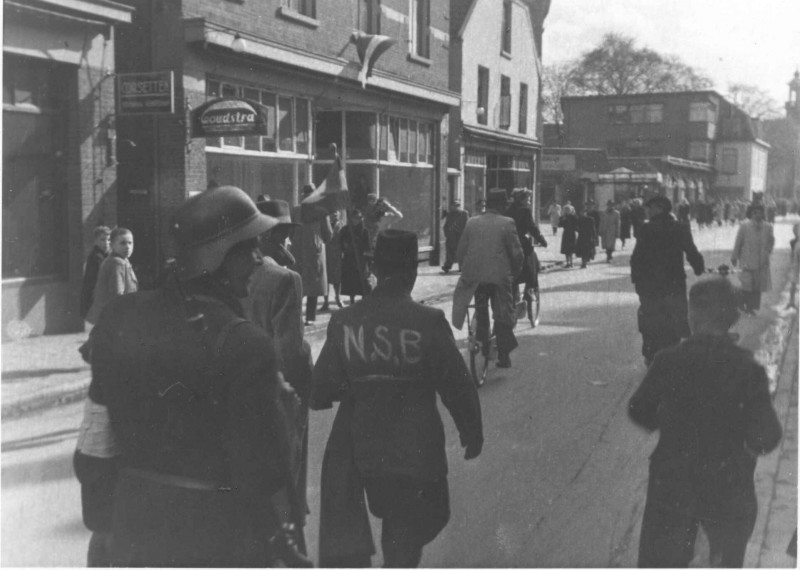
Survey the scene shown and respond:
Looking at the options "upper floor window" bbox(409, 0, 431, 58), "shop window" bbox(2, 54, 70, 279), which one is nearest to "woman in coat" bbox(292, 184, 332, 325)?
"shop window" bbox(2, 54, 70, 279)

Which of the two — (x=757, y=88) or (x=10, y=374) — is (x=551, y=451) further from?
(x=10, y=374)

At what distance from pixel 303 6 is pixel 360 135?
9.15 feet

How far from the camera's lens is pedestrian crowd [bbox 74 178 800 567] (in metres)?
2.15

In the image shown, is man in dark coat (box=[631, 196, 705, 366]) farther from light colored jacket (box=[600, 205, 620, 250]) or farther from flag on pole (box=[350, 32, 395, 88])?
light colored jacket (box=[600, 205, 620, 250])

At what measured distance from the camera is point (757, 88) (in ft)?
17.8

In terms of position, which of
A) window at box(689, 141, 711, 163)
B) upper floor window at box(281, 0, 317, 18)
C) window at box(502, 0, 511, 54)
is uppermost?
window at box(502, 0, 511, 54)

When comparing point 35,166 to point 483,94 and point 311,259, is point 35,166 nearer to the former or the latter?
point 311,259

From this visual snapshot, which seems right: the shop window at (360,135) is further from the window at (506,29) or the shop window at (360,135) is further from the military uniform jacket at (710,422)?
the military uniform jacket at (710,422)

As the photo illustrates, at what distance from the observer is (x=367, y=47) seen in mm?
15859

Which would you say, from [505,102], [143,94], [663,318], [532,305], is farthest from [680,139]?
[143,94]

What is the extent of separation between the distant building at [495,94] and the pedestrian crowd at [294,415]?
56.7 feet

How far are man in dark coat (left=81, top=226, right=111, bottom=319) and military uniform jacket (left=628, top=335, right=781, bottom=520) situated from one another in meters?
5.64

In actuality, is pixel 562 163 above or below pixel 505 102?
below

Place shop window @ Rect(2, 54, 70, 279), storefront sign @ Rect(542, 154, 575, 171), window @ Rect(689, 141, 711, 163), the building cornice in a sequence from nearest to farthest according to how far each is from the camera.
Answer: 1. shop window @ Rect(2, 54, 70, 279)
2. the building cornice
3. window @ Rect(689, 141, 711, 163)
4. storefront sign @ Rect(542, 154, 575, 171)
